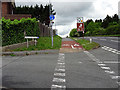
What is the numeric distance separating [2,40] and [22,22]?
9.57 ft

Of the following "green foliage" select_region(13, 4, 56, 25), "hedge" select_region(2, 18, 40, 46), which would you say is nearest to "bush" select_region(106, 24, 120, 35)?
"green foliage" select_region(13, 4, 56, 25)

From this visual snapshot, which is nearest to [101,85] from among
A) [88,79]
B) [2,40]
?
[88,79]

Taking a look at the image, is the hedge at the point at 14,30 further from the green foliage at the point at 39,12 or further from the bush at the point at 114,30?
the bush at the point at 114,30

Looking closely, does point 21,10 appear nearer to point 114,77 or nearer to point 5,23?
point 5,23

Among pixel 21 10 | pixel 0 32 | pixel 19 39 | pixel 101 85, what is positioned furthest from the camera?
pixel 21 10

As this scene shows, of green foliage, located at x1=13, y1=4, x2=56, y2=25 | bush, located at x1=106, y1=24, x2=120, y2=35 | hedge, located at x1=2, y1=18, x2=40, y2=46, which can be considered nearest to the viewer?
hedge, located at x1=2, y1=18, x2=40, y2=46

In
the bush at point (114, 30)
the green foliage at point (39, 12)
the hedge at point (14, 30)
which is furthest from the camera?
the bush at point (114, 30)

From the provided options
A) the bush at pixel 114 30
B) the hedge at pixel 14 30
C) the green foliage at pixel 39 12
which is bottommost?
the hedge at pixel 14 30

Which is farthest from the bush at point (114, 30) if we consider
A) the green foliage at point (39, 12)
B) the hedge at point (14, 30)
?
the hedge at point (14, 30)

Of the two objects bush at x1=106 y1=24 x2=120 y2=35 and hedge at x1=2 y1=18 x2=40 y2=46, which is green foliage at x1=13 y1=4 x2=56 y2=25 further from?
bush at x1=106 y1=24 x2=120 y2=35

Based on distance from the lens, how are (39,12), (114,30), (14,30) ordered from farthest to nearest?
(114,30) → (39,12) → (14,30)

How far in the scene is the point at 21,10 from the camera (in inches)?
1876

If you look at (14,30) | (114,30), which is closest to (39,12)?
(14,30)

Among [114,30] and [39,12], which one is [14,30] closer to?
[39,12]
